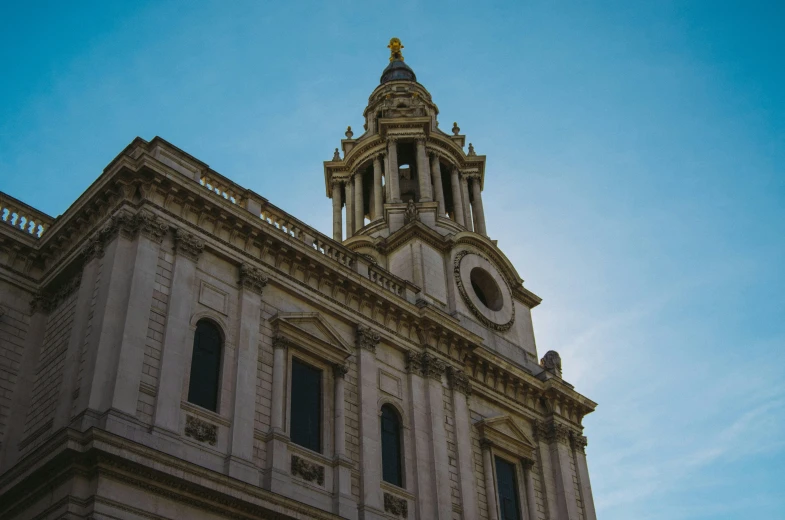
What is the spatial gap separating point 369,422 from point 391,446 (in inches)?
50.6

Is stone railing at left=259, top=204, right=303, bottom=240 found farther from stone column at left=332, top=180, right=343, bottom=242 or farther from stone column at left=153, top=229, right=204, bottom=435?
stone column at left=332, top=180, right=343, bottom=242

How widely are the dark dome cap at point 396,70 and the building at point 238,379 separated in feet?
53.4

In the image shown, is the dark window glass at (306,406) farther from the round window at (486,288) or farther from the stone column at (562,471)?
the round window at (486,288)

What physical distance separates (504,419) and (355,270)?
269 inches

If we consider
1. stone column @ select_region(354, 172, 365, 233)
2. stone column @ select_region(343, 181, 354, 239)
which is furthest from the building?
stone column @ select_region(343, 181, 354, 239)

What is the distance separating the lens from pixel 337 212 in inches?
1534

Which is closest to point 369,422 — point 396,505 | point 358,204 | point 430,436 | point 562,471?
point 396,505

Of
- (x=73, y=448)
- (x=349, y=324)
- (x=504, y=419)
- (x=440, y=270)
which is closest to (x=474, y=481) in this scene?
(x=504, y=419)

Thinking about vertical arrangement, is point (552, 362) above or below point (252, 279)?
above

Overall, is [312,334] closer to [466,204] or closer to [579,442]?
[579,442]

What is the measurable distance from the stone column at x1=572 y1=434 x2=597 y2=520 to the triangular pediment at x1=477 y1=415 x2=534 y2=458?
229 cm

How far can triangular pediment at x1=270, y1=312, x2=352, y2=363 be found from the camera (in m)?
22.5

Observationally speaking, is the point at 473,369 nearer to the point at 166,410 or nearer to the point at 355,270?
the point at 355,270

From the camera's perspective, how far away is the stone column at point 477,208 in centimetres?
3791
